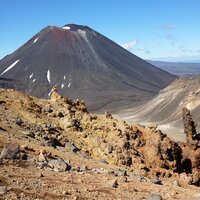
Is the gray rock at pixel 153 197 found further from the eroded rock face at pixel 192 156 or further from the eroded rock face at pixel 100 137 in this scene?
the eroded rock face at pixel 192 156

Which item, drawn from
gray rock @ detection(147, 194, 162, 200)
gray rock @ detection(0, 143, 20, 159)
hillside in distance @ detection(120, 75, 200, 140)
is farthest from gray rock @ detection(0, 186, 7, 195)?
hillside in distance @ detection(120, 75, 200, 140)

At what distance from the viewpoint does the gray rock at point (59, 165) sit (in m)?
13.5

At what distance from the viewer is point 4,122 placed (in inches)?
698

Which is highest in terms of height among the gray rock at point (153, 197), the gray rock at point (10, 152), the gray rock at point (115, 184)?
the gray rock at point (10, 152)

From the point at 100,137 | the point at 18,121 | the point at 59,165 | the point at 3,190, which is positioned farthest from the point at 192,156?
the point at 3,190

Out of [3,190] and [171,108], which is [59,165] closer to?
[3,190]

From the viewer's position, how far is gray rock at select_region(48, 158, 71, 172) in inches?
532

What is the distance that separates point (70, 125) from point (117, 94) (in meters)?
161

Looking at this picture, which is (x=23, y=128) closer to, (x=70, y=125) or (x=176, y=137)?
(x=70, y=125)

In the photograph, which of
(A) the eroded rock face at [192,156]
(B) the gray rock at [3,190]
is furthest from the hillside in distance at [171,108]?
(B) the gray rock at [3,190]

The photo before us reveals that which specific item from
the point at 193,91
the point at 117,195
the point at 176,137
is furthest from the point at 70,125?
the point at 193,91

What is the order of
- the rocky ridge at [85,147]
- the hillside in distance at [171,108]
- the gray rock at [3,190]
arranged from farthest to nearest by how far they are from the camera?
the hillside in distance at [171,108] → the rocky ridge at [85,147] → the gray rock at [3,190]

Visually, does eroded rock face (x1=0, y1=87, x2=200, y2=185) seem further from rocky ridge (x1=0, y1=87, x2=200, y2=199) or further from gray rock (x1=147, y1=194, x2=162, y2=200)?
gray rock (x1=147, y1=194, x2=162, y2=200)

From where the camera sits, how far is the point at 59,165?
1373 centimetres
